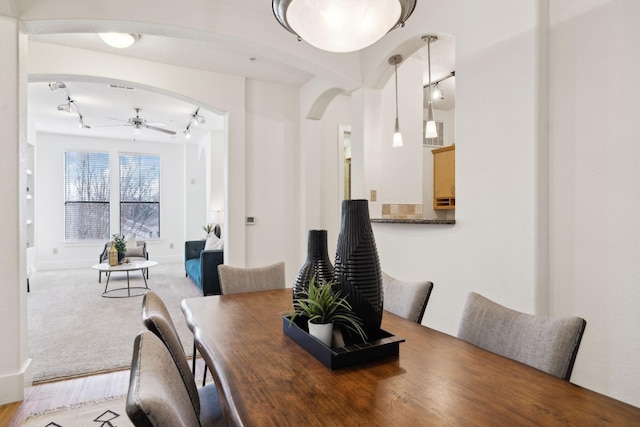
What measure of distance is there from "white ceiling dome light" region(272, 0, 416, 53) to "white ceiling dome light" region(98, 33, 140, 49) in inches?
86.2

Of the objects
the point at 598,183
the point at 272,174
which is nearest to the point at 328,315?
the point at 598,183

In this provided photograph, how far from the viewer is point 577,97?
1.85 meters

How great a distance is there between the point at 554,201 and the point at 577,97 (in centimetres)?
53

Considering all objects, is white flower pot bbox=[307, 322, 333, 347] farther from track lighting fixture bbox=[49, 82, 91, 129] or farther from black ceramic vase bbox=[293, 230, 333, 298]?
track lighting fixture bbox=[49, 82, 91, 129]

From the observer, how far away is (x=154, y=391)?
2.27 feet

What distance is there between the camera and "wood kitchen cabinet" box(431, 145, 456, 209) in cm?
492

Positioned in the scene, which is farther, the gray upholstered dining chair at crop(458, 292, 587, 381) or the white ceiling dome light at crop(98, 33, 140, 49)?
the white ceiling dome light at crop(98, 33, 140, 49)

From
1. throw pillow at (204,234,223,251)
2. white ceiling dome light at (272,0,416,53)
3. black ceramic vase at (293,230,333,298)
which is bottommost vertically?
throw pillow at (204,234,223,251)

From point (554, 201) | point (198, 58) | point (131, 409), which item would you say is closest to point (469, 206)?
point (554, 201)

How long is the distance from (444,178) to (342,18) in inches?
155

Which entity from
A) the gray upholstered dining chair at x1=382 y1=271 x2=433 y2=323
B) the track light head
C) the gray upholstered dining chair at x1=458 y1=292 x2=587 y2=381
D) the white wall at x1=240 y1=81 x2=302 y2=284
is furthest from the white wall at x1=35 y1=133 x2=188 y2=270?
the gray upholstered dining chair at x1=458 y1=292 x2=587 y2=381

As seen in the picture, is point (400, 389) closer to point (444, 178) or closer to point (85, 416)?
point (85, 416)

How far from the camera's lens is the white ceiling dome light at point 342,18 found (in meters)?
1.45

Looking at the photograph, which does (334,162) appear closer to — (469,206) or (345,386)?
(469,206)
